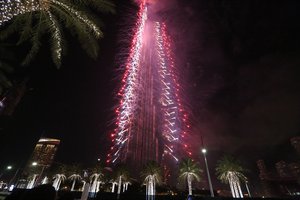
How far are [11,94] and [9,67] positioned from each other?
84.4ft

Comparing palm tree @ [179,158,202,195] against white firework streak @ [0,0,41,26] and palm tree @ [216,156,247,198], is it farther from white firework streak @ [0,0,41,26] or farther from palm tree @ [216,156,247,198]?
white firework streak @ [0,0,41,26]

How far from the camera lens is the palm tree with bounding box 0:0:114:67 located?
765 cm

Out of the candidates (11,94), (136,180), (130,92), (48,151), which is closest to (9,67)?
(11,94)

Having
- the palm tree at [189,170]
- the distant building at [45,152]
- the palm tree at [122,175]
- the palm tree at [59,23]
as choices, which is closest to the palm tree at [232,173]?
the palm tree at [189,170]

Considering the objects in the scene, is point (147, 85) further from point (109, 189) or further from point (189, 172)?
point (109, 189)

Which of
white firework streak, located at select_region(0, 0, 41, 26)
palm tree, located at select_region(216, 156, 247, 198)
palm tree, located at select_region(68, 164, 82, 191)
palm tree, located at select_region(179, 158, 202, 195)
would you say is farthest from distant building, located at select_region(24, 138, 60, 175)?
white firework streak, located at select_region(0, 0, 41, 26)

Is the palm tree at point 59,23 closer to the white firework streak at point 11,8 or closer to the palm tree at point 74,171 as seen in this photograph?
the white firework streak at point 11,8

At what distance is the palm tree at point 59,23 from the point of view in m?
7.65

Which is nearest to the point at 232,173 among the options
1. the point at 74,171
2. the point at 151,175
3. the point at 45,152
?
the point at 151,175

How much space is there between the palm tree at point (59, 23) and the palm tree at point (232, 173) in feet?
169

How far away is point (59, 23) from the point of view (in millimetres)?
8539

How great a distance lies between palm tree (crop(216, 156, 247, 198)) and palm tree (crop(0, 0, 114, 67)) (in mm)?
51367

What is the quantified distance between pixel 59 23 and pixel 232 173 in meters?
53.9

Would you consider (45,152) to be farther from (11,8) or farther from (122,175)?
(11,8)
